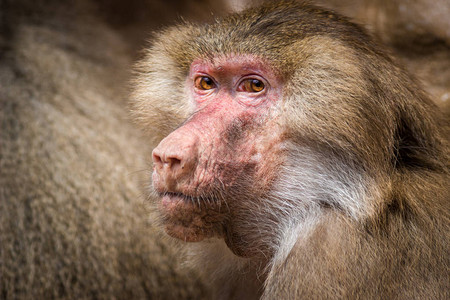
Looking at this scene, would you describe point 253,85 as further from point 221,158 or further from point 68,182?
point 68,182

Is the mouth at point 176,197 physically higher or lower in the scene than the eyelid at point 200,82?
lower

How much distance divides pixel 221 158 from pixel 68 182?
136 centimetres

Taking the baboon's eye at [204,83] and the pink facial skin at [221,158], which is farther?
the baboon's eye at [204,83]

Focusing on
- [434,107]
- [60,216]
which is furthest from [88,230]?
[434,107]

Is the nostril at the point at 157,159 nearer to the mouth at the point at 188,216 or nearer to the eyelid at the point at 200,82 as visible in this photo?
the mouth at the point at 188,216

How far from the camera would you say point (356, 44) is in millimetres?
1895

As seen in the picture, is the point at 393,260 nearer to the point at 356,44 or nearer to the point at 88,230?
the point at 356,44

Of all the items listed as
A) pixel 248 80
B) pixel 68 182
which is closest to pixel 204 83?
pixel 248 80

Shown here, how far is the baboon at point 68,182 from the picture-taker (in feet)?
9.07

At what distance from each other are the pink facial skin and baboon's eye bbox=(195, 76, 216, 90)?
0.14 metres

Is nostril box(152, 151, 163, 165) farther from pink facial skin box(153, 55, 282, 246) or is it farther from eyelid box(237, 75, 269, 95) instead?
eyelid box(237, 75, 269, 95)

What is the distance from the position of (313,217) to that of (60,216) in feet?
4.89

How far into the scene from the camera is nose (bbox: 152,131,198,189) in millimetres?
1787

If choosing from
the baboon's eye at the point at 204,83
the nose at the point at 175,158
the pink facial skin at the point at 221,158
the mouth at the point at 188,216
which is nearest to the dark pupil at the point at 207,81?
the baboon's eye at the point at 204,83
